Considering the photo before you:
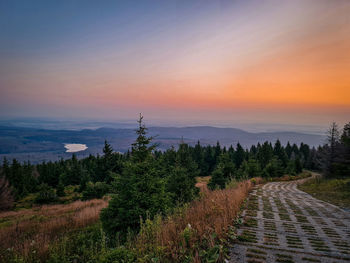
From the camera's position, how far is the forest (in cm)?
664

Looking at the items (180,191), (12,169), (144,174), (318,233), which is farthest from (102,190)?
(12,169)

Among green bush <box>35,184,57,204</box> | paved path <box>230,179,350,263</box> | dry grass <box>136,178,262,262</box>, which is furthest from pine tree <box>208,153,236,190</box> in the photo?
green bush <box>35,184,57,204</box>

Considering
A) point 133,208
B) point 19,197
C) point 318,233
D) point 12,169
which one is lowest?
point 19,197

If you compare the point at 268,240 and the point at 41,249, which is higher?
the point at 268,240

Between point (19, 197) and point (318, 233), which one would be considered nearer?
point (318, 233)

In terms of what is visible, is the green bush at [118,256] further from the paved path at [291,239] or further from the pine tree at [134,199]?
the pine tree at [134,199]

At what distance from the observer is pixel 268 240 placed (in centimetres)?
374

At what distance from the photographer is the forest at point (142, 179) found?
664 cm

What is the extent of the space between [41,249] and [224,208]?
15.9ft

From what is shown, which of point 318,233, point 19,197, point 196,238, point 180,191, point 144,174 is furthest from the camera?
point 19,197

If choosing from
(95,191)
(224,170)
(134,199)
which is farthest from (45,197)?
(134,199)

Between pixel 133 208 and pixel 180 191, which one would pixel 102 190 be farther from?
pixel 133 208

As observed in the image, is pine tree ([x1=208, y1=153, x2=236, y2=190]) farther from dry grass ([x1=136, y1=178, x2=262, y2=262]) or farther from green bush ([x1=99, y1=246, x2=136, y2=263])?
green bush ([x1=99, y1=246, x2=136, y2=263])

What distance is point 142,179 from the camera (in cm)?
701
